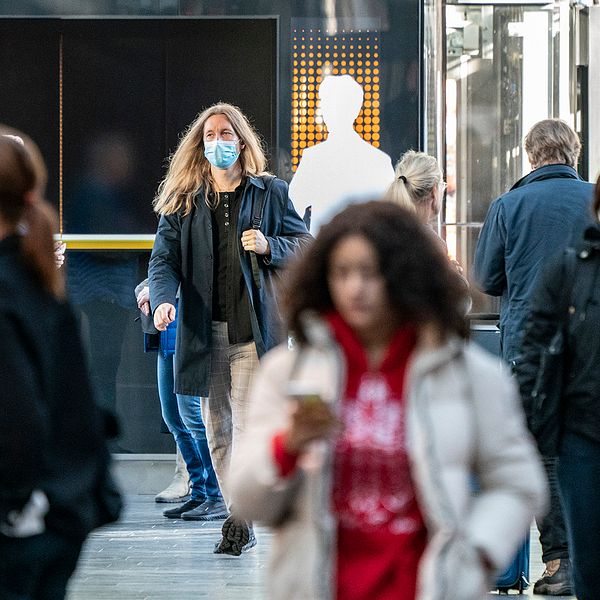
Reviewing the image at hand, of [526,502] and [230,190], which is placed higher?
[230,190]

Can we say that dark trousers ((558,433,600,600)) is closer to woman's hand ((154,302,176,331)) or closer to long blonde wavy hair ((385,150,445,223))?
long blonde wavy hair ((385,150,445,223))

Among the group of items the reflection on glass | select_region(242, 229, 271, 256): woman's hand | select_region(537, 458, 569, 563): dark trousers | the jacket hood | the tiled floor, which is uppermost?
the reflection on glass

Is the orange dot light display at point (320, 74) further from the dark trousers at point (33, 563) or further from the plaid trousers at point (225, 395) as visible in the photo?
the dark trousers at point (33, 563)

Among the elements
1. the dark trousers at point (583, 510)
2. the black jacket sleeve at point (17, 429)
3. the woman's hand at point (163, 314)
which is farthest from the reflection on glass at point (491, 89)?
the black jacket sleeve at point (17, 429)

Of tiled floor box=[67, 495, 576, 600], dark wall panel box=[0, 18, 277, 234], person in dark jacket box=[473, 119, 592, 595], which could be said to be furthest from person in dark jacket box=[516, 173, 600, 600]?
dark wall panel box=[0, 18, 277, 234]

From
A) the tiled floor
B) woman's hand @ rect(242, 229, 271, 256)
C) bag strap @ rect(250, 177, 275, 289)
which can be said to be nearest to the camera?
the tiled floor

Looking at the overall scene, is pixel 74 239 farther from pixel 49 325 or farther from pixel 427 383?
pixel 427 383

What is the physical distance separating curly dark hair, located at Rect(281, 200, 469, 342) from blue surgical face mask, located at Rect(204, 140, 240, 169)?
4092 millimetres

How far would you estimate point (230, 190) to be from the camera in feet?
23.0

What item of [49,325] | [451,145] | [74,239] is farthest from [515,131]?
[49,325]

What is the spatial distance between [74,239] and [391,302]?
7161 mm

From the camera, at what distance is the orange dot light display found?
952 centimetres

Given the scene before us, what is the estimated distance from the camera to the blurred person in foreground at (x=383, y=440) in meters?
2.62

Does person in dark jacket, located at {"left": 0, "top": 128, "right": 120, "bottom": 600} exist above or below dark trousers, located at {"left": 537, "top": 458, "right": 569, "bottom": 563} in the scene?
above
